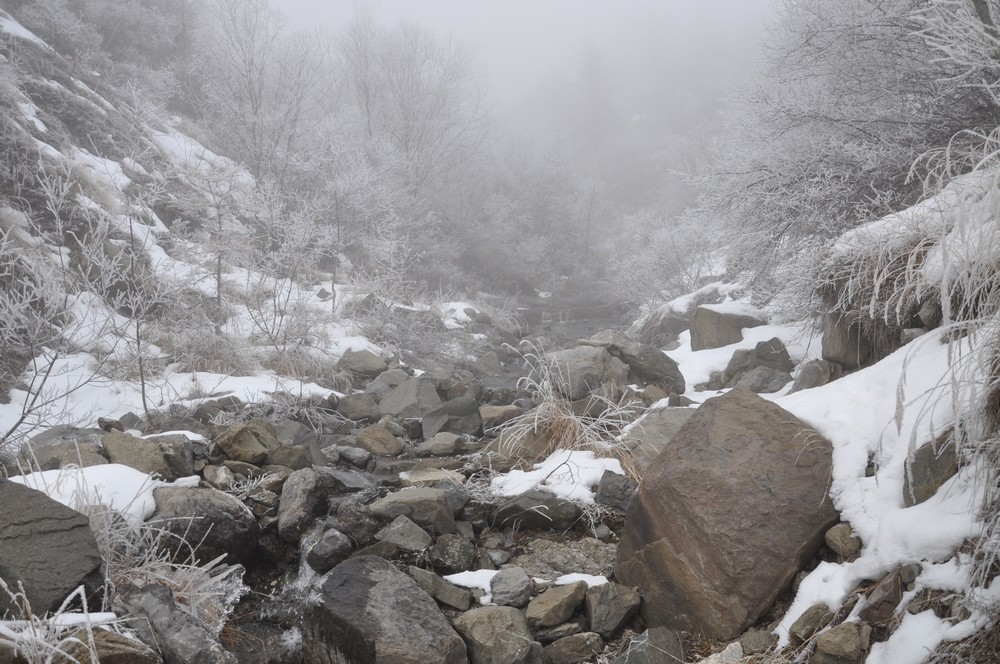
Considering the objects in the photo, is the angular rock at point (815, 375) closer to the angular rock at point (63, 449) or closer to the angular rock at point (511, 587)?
the angular rock at point (511, 587)

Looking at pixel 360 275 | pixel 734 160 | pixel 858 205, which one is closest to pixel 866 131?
pixel 858 205


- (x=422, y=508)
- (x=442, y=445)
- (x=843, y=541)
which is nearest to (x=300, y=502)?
(x=422, y=508)

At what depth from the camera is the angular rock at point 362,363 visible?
1058 centimetres

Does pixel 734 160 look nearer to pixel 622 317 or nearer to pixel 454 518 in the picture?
pixel 454 518

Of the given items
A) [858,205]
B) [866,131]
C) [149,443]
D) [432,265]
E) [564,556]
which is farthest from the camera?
[432,265]

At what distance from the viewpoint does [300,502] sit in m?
4.75

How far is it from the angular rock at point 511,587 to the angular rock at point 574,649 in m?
0.41

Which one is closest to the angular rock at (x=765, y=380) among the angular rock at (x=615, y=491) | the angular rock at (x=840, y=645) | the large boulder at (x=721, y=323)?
the large boulder at (x=721, y=323)

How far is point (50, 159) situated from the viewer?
35.1ft

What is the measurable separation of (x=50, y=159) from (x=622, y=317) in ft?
46.3

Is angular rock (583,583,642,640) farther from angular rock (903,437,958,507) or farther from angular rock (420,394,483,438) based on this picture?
angular rock (420,394,483,438)

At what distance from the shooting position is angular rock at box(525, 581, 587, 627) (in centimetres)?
336

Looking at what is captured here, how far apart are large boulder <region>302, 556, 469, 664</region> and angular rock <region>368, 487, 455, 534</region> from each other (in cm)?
105

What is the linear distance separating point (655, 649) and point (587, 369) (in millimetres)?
4812
